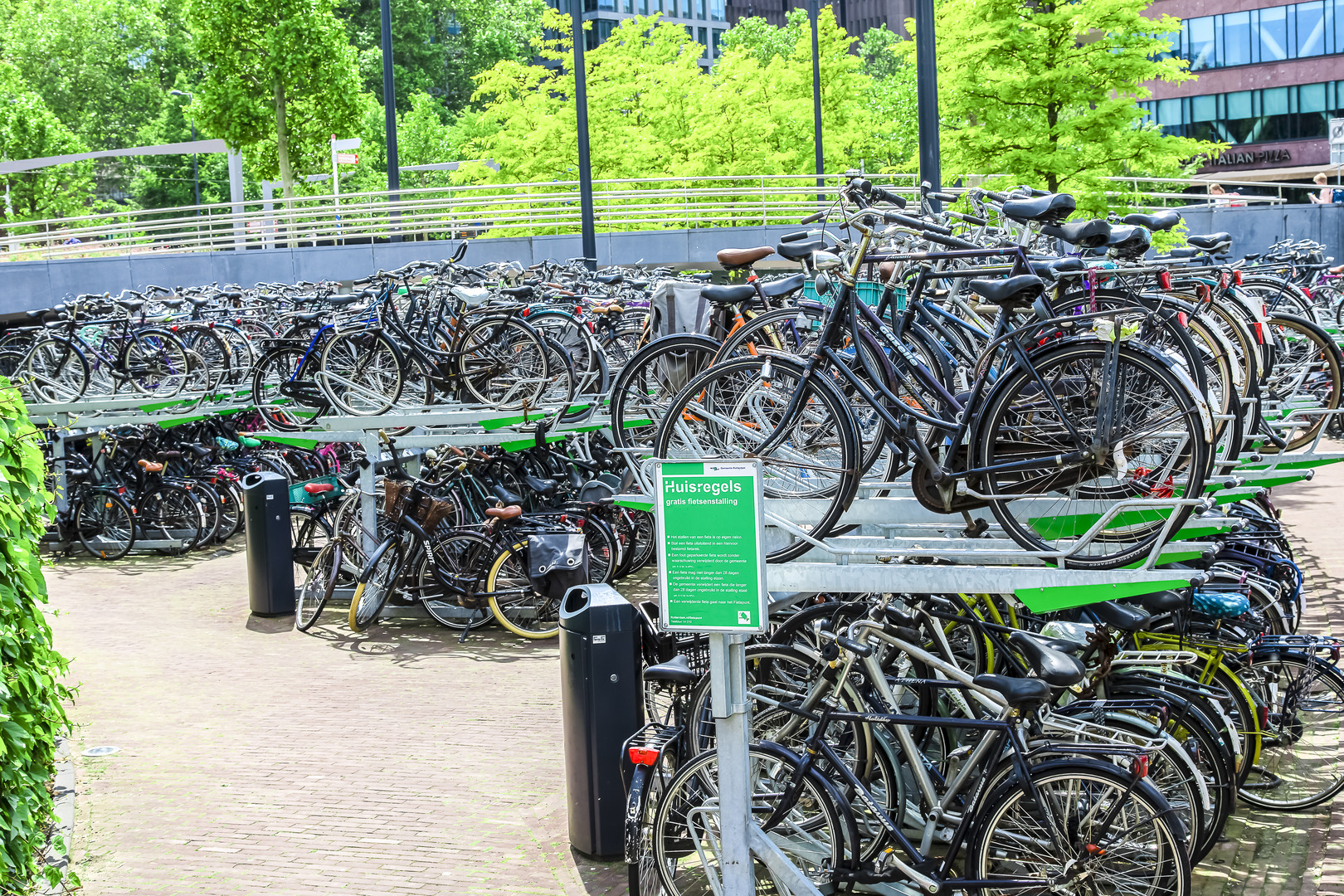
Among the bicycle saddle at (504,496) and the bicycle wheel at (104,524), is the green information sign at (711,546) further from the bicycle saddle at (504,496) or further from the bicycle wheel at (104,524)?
the bicycle wheel at (104,524)

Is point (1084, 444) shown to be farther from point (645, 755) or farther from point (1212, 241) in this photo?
point (1212, 241)

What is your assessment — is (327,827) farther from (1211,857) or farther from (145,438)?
(145,438)

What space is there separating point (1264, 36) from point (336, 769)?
52.1m

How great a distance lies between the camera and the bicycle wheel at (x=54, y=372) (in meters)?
14.3

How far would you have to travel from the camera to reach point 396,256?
2677 cm

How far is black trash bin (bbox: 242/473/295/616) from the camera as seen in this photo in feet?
36.9

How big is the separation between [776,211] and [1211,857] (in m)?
26.1

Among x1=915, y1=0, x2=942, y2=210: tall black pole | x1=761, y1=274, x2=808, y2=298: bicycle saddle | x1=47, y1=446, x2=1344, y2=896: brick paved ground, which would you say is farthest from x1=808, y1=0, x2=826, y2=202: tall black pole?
x1=761, y1=274, x2=808, y2=298: bicycle saddle

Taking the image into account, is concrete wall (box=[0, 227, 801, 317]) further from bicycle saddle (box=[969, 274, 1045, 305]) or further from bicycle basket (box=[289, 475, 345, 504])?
bicycle saddle (box=[969, 274, 1045, 305])

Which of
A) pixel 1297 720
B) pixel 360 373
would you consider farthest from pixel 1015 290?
pixel 360 373

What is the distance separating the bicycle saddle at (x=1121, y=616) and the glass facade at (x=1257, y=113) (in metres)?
46.9

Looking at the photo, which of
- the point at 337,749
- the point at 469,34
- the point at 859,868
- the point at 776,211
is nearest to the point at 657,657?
the point at 859,868

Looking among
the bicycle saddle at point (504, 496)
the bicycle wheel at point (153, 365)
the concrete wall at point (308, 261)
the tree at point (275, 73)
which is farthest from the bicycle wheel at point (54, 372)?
the tree at point (275, 73)

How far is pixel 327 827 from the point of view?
638 centimetres
